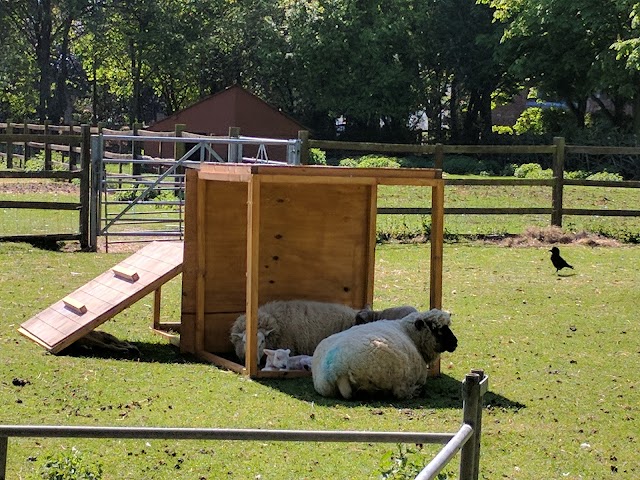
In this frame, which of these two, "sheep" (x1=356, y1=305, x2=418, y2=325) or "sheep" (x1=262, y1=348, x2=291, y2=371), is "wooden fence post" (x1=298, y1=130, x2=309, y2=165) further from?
"sheep" (x1=262, y1=348, x2=291, y2=371)

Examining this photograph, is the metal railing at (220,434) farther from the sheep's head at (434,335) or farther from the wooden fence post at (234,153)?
the wooden fence post at (234,153)

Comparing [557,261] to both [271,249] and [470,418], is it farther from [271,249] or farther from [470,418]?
[470,418]

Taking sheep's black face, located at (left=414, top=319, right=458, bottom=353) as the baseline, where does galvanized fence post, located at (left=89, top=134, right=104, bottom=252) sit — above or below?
above

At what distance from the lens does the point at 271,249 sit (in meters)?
9.59

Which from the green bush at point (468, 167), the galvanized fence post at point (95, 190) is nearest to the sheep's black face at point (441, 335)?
the galvanized fence post at point (95, 190)

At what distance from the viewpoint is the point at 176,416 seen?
23.0ft

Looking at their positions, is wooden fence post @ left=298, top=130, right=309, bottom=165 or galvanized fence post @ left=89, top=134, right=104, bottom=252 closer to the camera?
galvanized fence post @ left=89, top=134, right=104, bottom=252

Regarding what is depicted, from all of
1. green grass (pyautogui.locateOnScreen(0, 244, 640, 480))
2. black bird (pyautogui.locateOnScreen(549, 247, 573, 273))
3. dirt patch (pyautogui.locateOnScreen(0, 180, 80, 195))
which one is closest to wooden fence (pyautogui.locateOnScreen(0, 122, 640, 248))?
black bird (pyautogui.locateOnScreen(549, 247, 573, 273))

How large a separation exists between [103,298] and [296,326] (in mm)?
1769

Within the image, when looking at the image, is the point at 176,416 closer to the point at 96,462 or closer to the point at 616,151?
the point at 96,462

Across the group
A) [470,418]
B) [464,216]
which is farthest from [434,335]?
[464,216]

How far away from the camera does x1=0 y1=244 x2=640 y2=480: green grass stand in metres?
6.11

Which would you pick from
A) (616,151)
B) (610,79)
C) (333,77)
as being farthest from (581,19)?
(616,151)

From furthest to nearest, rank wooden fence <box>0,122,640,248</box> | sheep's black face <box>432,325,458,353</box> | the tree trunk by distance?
the tree trunk → wooden fence <box>0,122,640,248</box> → sheep's black face <box>432,325,458,353</box>
